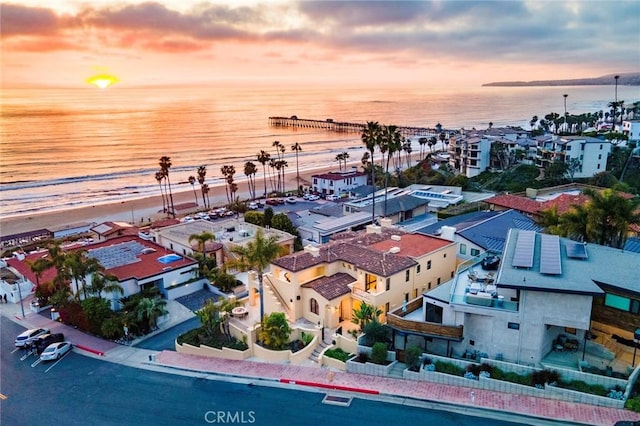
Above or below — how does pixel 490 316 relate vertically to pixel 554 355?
above

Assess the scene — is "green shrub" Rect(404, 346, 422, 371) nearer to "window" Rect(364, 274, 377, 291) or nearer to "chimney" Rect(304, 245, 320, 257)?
"window" Rect(364, 274, 377, 291)

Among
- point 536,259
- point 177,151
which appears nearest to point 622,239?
point 536,259

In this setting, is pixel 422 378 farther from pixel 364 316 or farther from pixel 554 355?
pixel 554 355

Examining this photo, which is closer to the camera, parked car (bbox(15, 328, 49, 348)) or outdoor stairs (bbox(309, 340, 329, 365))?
outdoor stairs (bbox(309, 340, 329, 365))

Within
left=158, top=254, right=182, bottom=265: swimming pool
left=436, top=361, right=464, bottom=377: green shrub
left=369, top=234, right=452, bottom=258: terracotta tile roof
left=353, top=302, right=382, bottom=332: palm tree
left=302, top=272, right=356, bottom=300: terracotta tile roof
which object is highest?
left=369, top=234, right=452, bottom=258: terracotta tile roof

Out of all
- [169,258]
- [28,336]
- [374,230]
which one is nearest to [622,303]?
[374,230]

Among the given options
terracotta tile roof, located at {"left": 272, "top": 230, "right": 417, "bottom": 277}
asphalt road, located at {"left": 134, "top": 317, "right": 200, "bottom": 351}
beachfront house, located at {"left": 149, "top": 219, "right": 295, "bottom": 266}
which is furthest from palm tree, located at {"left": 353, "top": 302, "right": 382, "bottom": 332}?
beachfront house, located at {"left": 149, "top": 219, "right": 295, "bottom": 266}

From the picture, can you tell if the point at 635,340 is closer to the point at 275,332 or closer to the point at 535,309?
→ the point at 535,309
